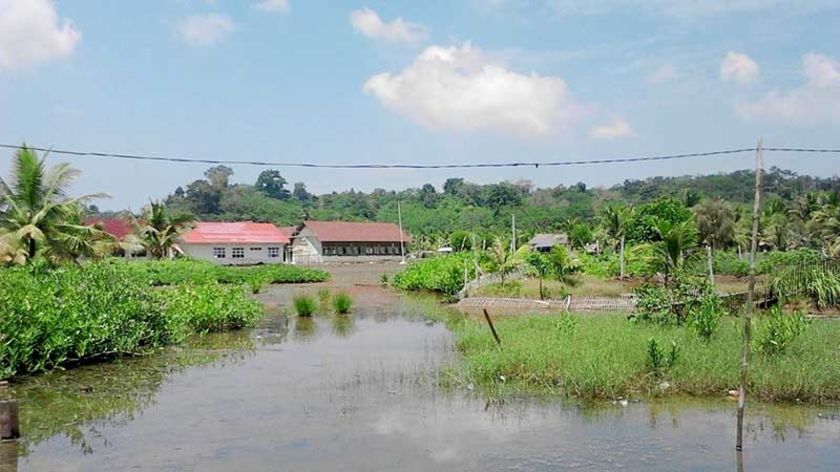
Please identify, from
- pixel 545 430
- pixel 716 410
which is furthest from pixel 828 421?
pixel 545 430

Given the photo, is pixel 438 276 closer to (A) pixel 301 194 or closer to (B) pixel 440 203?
(B) pixel 440 203

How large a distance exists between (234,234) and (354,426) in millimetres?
48059

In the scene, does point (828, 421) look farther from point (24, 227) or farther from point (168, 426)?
point (24, 227)

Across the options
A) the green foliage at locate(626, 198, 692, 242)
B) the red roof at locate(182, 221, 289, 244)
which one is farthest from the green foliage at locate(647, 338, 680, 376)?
the red roof at locate(182, 221, 289, 244)

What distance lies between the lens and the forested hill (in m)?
85.1

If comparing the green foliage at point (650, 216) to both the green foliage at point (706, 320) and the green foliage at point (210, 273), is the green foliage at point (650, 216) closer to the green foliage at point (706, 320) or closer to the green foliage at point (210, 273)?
the green foliage at point (210, 273)

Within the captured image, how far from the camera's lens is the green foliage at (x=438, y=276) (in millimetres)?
32281

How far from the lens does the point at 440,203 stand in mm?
101938

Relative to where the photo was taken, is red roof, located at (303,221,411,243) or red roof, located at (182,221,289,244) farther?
red roof, located at (303,221,411,243)

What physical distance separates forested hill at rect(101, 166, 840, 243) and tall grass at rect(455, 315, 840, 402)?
56.9 m

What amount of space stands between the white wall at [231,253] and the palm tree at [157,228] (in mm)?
7169

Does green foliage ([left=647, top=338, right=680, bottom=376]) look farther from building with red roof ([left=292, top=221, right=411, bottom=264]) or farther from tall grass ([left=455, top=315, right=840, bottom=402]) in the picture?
building with red roof ([left=292, top=221, right=411, bottom=264])

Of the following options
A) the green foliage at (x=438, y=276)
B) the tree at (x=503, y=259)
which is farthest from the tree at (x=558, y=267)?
the green foliage at (x=438, y=276)

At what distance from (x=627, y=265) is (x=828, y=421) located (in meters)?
26.7
